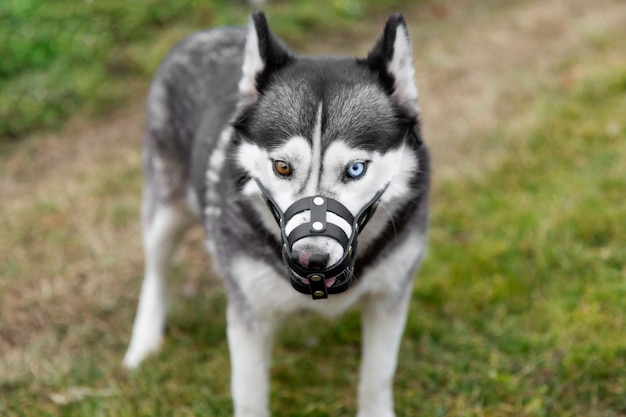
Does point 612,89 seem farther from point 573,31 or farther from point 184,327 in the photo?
point 184,327

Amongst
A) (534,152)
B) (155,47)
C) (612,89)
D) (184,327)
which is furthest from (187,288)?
(612,89)

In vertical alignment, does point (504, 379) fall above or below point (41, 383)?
above

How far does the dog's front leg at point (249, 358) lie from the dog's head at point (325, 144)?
540mm

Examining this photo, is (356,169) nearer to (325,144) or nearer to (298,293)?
(325,144)

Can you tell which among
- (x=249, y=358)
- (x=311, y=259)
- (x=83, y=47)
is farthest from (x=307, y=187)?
(x=83, y=47)

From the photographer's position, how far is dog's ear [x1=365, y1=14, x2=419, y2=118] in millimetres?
2481

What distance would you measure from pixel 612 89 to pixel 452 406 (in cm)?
378

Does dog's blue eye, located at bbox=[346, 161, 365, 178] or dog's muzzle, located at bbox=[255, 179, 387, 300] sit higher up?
dog's blue eye, located at bbox=[346, 161, 365, 178]

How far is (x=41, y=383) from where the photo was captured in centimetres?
349

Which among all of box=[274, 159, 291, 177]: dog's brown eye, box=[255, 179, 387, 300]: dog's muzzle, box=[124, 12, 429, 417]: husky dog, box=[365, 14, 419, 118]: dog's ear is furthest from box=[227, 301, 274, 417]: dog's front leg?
box=[365, 14, 419, 118]: dog's ear

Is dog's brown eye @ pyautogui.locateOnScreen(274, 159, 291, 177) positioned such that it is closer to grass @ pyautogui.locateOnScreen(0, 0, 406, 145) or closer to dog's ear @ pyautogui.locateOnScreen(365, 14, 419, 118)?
dog's ear @ pyautogui.locateOnScreen(365, 14, 419, 118)

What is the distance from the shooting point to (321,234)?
2.15 meters

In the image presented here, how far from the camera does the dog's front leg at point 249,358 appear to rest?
9.61 feet

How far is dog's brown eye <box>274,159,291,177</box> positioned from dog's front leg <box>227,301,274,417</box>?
0.80 metres
